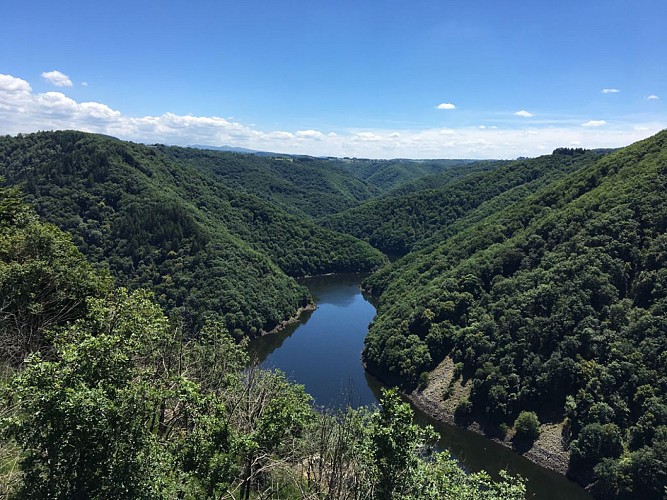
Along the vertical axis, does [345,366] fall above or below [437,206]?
below

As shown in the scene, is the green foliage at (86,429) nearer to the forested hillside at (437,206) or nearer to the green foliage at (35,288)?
the green foliage at (35,288)

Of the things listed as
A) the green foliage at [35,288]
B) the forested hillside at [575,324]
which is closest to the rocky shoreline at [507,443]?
the forested hillside at [575,324]

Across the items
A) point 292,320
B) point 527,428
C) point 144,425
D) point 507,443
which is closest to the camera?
point 144,425

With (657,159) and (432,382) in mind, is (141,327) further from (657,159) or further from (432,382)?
(657,159)

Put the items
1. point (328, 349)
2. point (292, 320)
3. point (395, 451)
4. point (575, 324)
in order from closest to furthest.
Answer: point (395, 451) < point (575, 324) < point (328, 349) < point (292, 320)

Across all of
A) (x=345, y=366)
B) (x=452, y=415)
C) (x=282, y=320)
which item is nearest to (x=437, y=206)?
(x=282, y=320)

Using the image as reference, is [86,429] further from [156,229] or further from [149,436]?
[156,229]
